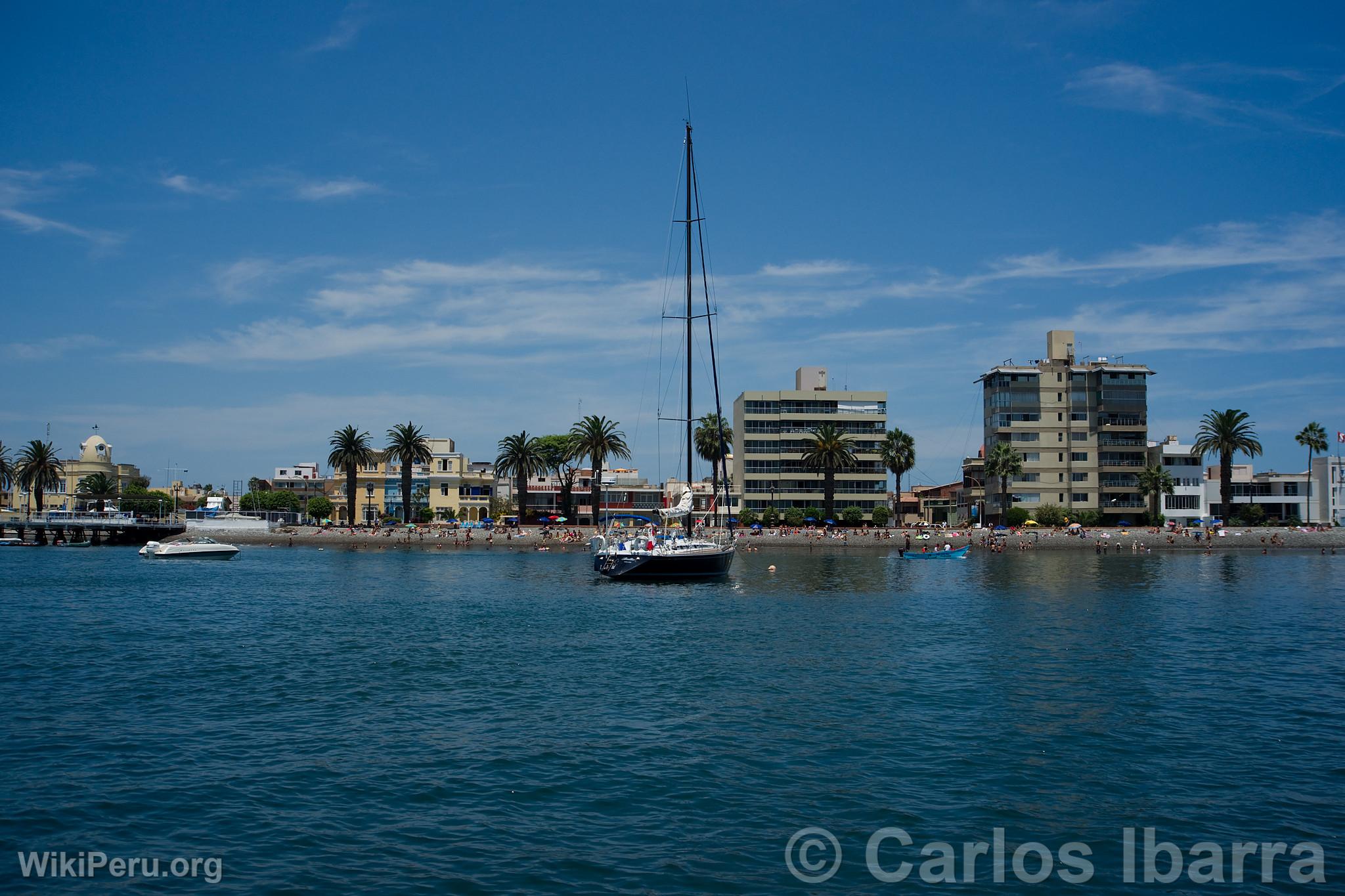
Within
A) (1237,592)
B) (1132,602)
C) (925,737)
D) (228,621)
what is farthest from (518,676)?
(1237,592)

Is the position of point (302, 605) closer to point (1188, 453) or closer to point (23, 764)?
point (23, 764)

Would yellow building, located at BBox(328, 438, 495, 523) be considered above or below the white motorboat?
above

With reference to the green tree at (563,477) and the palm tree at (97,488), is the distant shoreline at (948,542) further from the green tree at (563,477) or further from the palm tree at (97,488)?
the palm tree at (97,488)

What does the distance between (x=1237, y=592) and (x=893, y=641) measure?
3320 centimetres

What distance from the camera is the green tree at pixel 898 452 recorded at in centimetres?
13175

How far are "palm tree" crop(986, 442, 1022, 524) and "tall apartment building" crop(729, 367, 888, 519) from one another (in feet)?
51.3

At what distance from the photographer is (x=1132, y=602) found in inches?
2028

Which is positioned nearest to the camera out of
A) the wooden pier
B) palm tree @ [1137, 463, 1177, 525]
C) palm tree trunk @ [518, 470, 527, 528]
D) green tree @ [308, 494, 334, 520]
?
palm tree @ [1137, 463, 1177, 525]

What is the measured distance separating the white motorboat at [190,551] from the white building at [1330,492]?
457ft

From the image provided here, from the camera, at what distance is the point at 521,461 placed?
428ft

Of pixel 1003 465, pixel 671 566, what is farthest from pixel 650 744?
pixel 1003 465

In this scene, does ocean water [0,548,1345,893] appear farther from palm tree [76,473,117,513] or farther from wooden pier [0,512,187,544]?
palm tree [76,473,117,513]

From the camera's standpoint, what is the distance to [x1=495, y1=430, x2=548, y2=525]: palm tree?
129500 millimetres

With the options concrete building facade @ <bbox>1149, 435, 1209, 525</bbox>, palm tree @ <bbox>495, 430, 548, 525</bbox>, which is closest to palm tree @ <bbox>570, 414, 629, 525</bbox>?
palm tree @ <bbox>495, 430, 548, 525</bbox>
